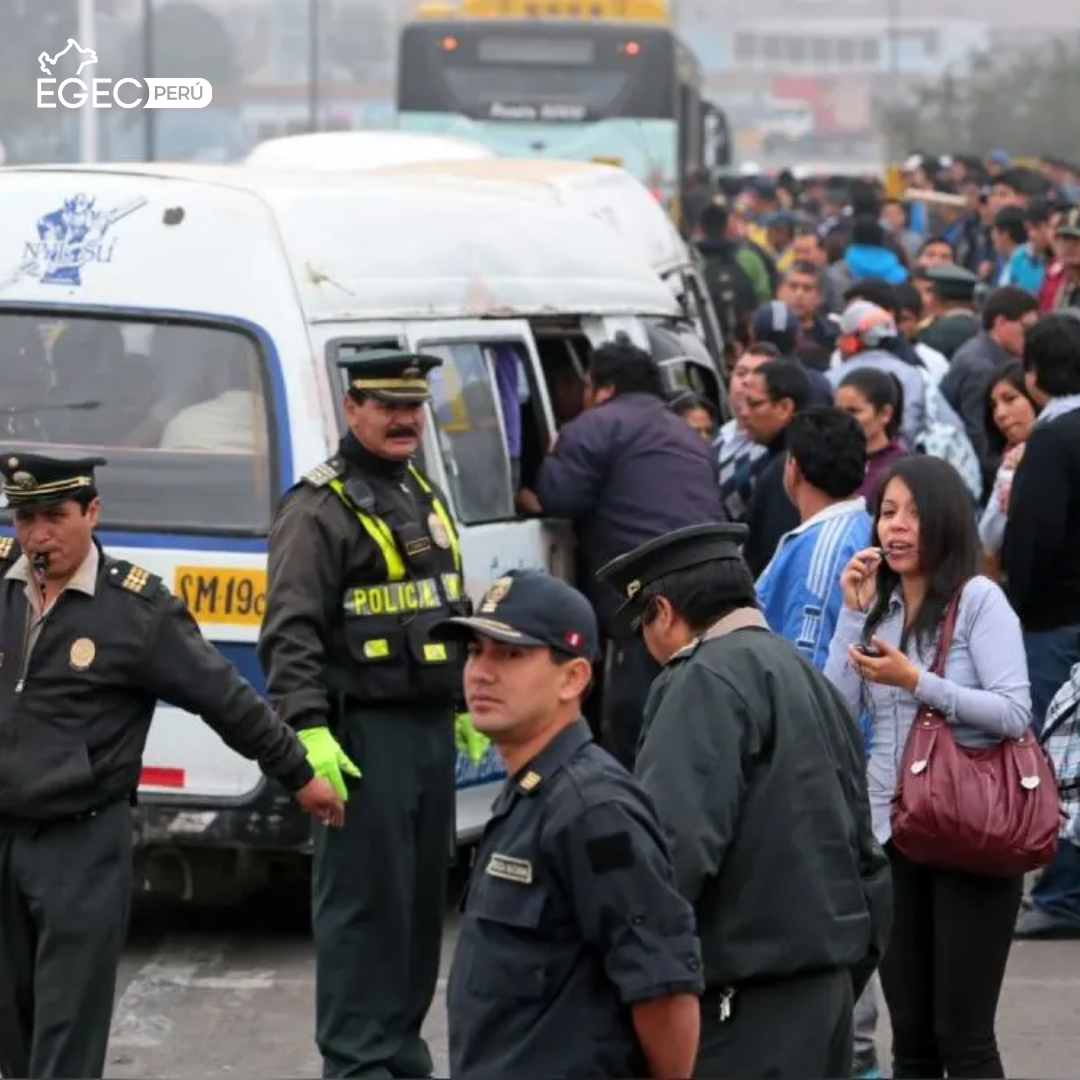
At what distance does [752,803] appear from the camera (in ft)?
15.7

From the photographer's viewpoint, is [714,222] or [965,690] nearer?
[965,690]

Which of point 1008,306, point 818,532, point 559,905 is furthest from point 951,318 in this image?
point 559,905

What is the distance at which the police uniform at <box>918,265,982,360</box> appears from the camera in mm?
13266

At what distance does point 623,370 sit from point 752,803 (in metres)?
5.04

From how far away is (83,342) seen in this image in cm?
845

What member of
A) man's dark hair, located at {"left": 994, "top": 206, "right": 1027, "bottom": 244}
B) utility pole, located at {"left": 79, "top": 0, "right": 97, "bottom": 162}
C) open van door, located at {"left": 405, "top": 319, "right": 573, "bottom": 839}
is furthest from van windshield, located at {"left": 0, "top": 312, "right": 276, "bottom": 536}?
utility pole, located at {"left": 79, "top": 0, "right": 97, "bottom": 162}

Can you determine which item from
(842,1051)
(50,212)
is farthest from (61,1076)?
(50,212)

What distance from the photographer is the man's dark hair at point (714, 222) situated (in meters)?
18.8

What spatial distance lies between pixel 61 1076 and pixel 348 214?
344cm

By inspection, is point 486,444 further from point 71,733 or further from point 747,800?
point 747,800

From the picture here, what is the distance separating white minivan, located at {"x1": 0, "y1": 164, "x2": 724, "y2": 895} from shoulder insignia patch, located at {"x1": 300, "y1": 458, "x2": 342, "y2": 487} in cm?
98

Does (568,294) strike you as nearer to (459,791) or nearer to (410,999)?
(459,791)

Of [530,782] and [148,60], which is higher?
[530,782]

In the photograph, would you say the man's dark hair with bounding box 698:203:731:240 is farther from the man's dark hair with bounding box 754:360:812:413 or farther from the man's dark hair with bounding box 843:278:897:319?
the man's dark hair with bounding box 754:360:812:413
